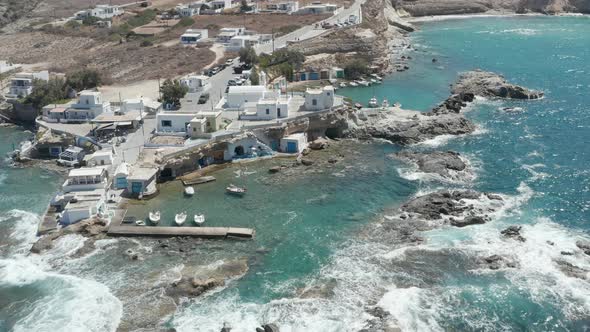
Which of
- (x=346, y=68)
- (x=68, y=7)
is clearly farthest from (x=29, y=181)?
(x=68, y=7)

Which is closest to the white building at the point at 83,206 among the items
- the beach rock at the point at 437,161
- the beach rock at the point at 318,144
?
the beach rock at the point at 318,144

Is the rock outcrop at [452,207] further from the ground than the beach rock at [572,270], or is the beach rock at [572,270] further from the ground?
the rock outcrop at [452,207]

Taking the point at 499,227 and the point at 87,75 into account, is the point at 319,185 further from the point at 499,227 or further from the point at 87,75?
the point at 87,75

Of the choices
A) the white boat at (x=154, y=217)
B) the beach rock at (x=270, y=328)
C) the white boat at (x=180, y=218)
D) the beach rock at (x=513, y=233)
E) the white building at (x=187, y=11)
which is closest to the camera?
the beach rock at (x=270, y=328)

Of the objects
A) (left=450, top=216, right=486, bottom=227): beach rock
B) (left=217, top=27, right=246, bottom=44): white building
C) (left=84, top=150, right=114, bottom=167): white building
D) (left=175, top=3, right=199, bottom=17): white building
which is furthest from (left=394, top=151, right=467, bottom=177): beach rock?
(left=175, top=3, right=199, bottom=17): white building

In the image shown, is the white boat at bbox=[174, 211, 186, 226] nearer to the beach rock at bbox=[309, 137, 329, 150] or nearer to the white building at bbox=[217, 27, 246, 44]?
the beach rock at bbox=[309, 137, 329, 150]

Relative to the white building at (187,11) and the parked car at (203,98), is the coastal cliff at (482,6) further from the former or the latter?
the parked car at (203,98)

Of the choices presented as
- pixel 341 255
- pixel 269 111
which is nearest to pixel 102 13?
pixel 269 111
